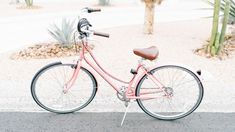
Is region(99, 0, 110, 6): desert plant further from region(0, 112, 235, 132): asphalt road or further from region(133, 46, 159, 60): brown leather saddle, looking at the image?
region(133, 46, 159, 60): brown leather saddle

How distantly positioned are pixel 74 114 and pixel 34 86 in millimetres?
623

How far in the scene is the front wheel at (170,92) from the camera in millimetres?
4176

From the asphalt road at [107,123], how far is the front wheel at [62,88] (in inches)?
5.2

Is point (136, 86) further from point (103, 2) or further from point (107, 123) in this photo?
point (103, 2)

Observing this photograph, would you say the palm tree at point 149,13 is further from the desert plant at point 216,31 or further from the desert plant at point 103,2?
the desert plant at point 103,2

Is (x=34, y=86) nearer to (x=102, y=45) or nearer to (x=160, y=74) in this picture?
(x=160, y=74)

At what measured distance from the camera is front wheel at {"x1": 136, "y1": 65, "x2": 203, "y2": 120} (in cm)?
418

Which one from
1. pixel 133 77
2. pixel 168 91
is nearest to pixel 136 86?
pixel 133 77

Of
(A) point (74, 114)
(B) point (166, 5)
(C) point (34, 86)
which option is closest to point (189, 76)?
(A) point (74, 114)

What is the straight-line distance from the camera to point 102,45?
7.85 meters

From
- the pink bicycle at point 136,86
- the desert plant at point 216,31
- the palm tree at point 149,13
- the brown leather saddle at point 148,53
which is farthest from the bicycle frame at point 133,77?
the palm tree at point 149,13

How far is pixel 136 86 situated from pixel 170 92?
431 millimetres

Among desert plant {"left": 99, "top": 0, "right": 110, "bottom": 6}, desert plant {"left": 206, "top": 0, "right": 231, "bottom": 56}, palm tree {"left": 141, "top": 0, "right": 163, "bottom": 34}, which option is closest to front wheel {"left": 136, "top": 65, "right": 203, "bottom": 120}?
desert plant {"left": 206, "top": 0, "right": 231, "bottom": 56}

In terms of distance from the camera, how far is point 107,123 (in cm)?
429
